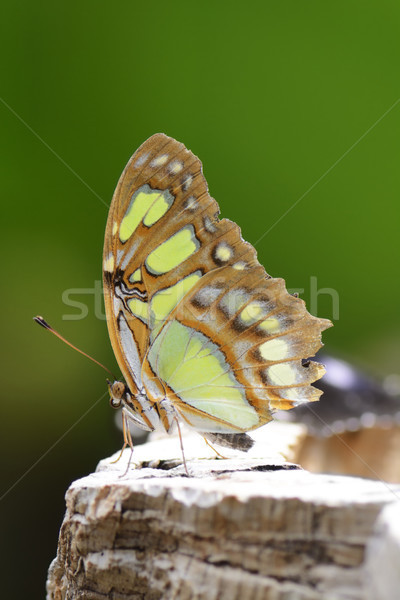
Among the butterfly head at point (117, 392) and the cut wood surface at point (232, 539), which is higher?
the butterfly head at point (117, 392)

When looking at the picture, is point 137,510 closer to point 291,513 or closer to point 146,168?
point 291,513

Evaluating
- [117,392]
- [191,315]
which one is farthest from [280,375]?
[117,392]

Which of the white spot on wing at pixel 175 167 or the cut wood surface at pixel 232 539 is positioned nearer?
the cut wood surface at pixel 232 539

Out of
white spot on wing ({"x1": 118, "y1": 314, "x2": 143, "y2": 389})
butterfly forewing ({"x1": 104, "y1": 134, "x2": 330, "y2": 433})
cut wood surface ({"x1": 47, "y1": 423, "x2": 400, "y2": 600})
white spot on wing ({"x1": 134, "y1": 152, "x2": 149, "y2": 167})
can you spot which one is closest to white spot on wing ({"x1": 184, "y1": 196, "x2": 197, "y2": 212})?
butterfly forewing ({"x1": 104, "y1": 134, "x2": 330, "y2": 433})

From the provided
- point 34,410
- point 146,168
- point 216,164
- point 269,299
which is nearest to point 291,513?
point 269,299

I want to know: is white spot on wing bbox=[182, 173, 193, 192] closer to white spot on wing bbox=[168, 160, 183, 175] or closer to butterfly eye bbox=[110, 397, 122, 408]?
white spot on wing bbox=[168, 160, 183, 175]

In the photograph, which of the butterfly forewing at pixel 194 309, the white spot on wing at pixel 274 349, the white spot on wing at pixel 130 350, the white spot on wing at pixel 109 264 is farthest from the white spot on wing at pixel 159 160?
the white spot on wing at pixel 274 349

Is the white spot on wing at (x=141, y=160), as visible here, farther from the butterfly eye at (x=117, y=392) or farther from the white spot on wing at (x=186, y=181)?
the butterfly eye at (x=117, y=392)
